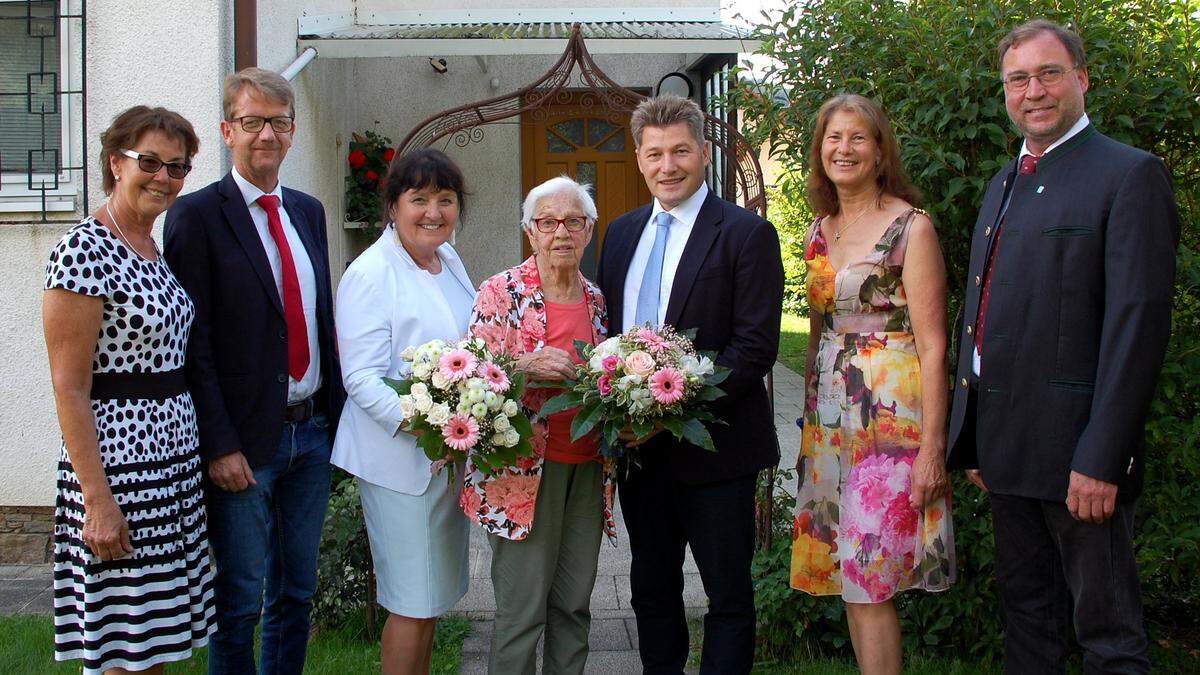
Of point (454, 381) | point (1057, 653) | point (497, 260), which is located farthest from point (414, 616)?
point (497, 260)

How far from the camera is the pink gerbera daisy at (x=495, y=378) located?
9.73 feet

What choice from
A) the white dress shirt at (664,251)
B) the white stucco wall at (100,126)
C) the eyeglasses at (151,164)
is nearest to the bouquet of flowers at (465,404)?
the white dress shirt at (664,251)

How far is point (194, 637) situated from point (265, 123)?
5.30 feet

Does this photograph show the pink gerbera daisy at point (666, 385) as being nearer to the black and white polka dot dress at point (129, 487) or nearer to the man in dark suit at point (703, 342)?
the man in dark suit at point (703, 342)

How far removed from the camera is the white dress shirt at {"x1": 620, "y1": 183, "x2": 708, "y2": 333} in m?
3.44

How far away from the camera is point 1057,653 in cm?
297

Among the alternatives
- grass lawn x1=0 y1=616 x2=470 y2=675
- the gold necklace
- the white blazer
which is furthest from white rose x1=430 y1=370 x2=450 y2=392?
grass lawn x1=0 y1=616 x2=470 y2=675

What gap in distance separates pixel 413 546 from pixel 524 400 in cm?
61

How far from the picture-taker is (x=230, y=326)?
3.12 meters

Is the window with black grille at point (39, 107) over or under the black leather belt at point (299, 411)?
over

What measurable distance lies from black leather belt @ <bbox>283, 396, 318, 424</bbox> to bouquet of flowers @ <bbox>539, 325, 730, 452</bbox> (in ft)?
2.82

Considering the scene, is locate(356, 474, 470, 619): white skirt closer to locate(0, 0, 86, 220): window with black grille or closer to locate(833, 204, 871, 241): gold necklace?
locate(833, 204, 871, 241): gold necklace

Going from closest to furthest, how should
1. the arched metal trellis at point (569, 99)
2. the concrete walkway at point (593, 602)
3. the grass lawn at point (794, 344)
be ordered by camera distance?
1. the concrete walkway at point (593, 602)
2. the arched metal trellis at point (569, 99)
3. the grass lawn at point (794, 344)

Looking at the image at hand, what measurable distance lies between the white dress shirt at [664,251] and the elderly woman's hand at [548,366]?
0.39 m
